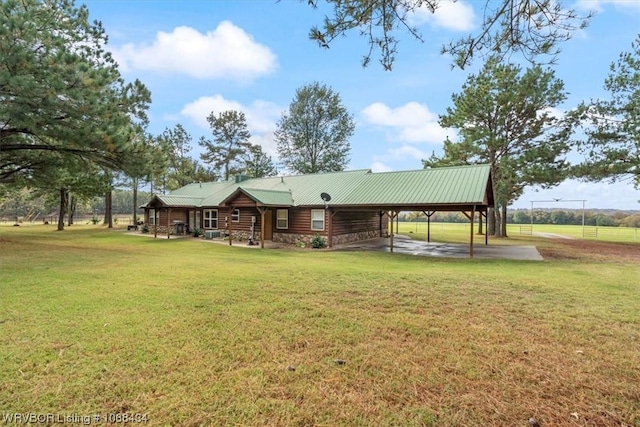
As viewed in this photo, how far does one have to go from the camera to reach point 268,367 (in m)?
3.34

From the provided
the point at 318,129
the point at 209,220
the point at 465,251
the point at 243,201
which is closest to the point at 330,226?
the point at 243,201

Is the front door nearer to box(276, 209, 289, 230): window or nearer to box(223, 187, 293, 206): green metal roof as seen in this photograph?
box(276, 209, 289, 230): window

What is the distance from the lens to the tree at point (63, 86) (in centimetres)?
959

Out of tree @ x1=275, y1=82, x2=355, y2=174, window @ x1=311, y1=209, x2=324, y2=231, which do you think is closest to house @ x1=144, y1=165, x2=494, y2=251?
window @ x1=311, y1=209, x2=324, y2=231

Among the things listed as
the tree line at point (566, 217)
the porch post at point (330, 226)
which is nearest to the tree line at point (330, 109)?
the porch post at point (330, 226)

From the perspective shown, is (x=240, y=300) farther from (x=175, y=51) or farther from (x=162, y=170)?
(x=175, y=51)

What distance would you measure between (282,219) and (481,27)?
16.8m

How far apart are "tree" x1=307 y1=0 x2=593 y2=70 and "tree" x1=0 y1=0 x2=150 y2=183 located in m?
10.4

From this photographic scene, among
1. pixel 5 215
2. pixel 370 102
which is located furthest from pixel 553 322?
pixel 5 215

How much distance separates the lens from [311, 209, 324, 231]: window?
18.2 meters

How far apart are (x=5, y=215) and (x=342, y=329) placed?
91.6 m

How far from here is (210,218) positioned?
22.9 metres

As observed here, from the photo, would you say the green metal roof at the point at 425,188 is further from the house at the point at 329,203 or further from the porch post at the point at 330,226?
the porch post at the point at 330,226

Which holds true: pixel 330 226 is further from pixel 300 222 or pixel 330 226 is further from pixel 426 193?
pixel 426 193
